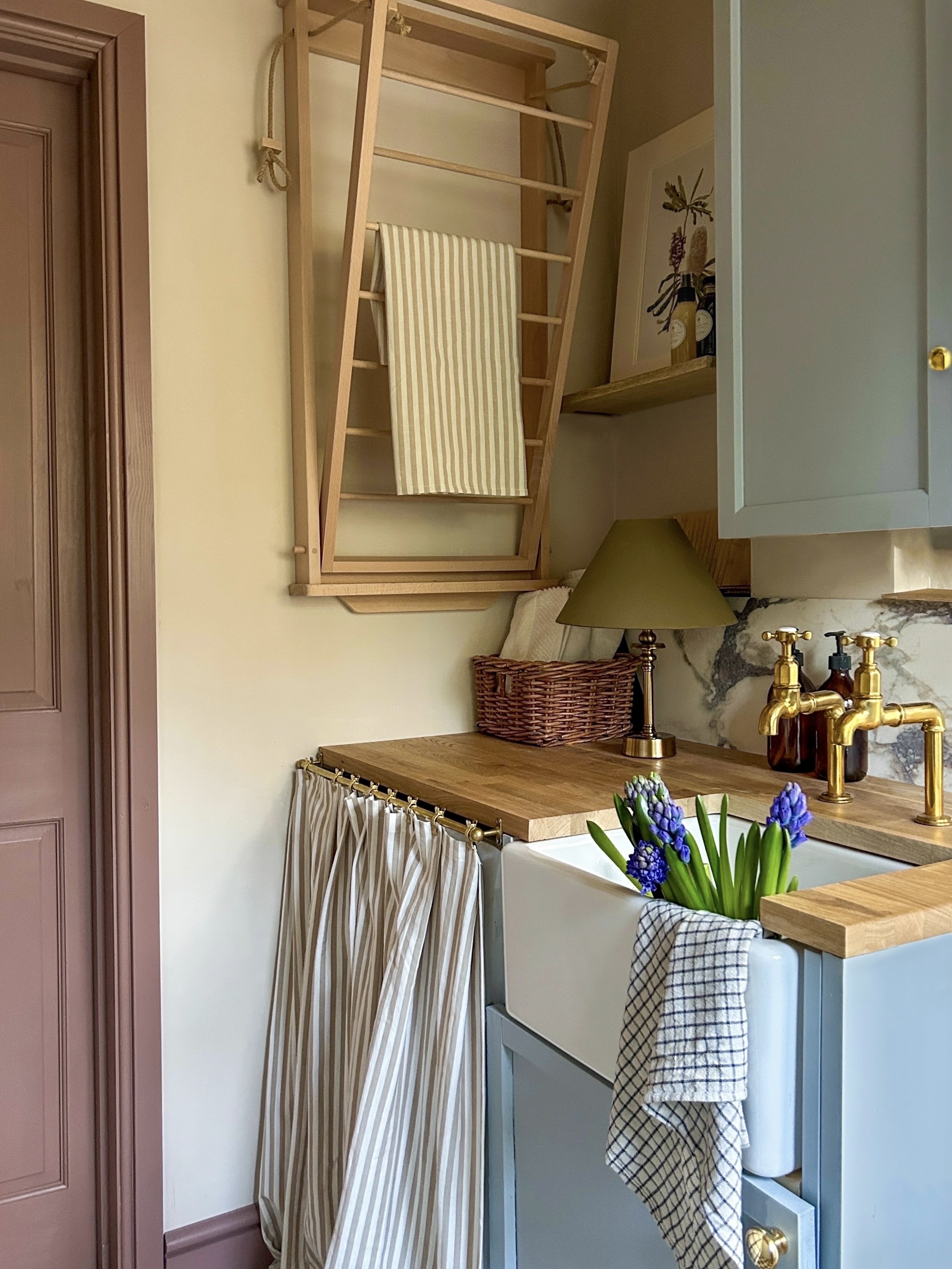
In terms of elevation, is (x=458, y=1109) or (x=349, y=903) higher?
(x=349, y=903)

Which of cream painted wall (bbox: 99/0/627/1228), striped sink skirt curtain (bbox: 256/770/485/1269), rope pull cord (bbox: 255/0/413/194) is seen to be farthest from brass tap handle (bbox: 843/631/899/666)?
rope pull cord (bbox: 255/0/413/194)

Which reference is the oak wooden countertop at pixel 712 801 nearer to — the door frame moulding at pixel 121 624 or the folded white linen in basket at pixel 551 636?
the folded white linen in basket at pixel 551 636

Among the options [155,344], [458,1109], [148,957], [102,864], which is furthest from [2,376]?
[458,1109]

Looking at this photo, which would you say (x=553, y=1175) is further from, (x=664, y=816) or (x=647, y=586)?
(x=647, y=586)

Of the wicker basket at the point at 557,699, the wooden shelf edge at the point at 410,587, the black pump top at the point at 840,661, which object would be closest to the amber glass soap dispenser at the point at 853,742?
the black pump top at the point at 840,661

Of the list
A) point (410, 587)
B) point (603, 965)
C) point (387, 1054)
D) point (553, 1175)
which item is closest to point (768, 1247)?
point (603, 965)

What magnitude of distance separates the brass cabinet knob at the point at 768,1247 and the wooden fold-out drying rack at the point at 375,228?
1.30m

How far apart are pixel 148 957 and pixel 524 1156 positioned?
802 mm

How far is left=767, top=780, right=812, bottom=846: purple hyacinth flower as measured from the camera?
112cm

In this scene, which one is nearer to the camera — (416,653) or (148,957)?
(148,957)

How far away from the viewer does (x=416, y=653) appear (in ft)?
7.17

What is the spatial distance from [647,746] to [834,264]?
87 cm

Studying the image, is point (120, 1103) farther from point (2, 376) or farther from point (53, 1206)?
point (2, 376)

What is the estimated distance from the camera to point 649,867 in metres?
1.15
